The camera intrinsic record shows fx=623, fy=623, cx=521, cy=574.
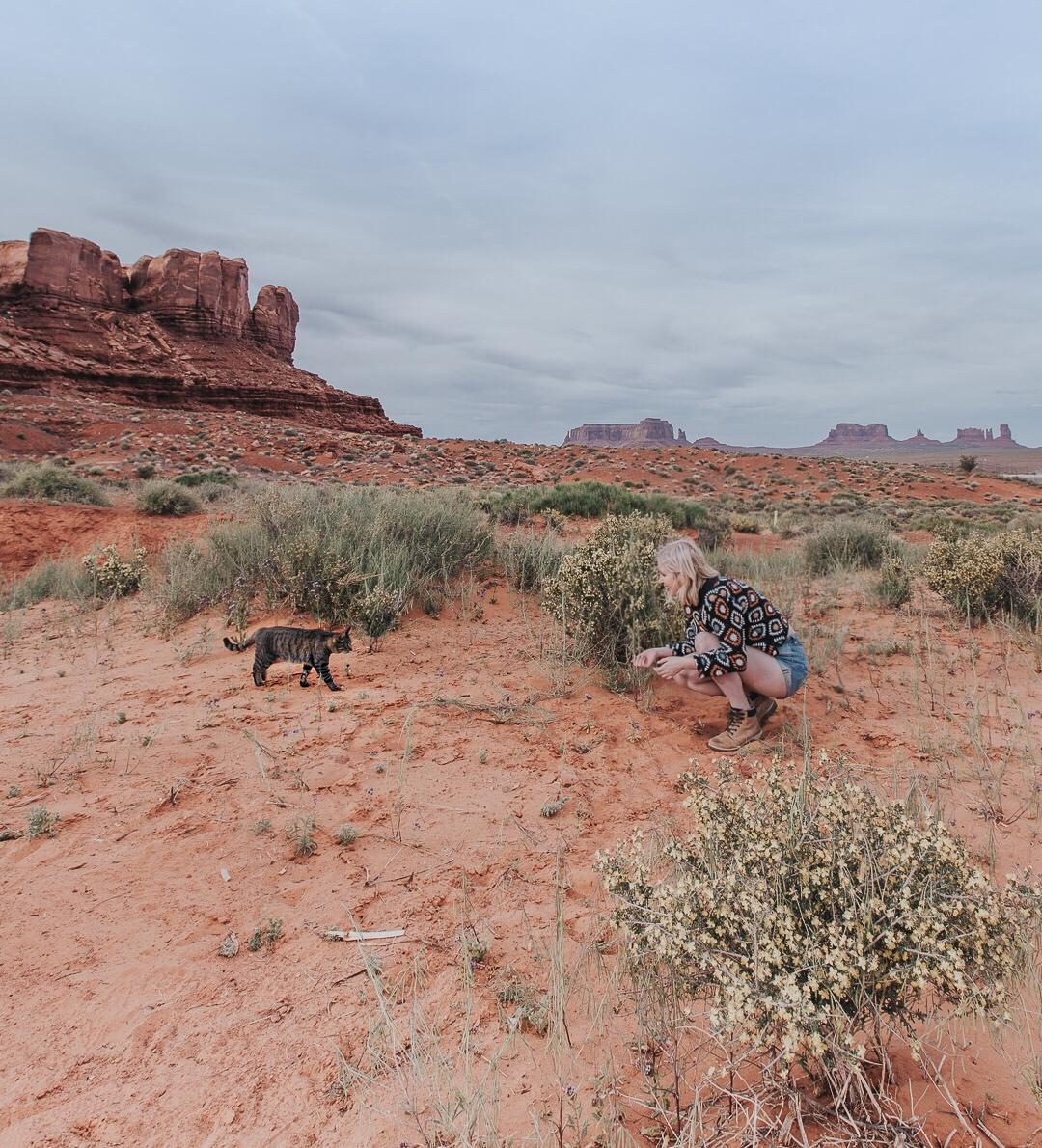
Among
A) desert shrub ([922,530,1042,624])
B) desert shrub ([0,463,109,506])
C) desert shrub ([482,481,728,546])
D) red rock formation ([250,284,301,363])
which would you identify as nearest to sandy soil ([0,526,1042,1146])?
desert shrub ([922,530,1042,624])

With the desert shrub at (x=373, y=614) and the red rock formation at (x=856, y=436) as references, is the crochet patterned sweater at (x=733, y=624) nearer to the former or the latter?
the desert shrub at (x=373, y=614)

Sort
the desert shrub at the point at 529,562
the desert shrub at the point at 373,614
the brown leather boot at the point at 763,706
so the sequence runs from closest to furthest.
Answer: the brown leather boot at the point at 763,706, the desert shrub at the point at 373,614, the desert shrub at the point at 529,562

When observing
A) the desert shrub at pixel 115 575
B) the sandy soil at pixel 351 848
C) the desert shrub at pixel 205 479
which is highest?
the desert shrub at pixel 205 479

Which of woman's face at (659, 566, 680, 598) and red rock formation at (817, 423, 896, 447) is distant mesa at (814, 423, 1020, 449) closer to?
red rock formation at (817, 423, 896, 447)

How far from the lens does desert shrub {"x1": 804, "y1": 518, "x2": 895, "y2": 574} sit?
8617 mm

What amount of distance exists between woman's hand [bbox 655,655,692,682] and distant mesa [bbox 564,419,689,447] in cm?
12319

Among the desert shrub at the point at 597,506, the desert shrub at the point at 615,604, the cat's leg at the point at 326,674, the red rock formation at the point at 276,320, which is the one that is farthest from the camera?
the red rock formation at the point at 276,320

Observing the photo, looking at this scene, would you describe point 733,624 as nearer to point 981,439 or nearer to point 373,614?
point 373,614

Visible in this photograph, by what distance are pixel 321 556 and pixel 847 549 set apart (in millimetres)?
7068

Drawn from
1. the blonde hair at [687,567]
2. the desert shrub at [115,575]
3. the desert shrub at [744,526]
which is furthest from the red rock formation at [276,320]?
the blonde hair at [687,567]

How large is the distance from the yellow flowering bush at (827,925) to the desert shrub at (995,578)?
5.06 meters

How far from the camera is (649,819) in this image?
286cm

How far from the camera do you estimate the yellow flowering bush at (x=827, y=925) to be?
1.37 metres

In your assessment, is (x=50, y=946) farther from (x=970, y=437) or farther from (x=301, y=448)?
(x=970, y=437)
